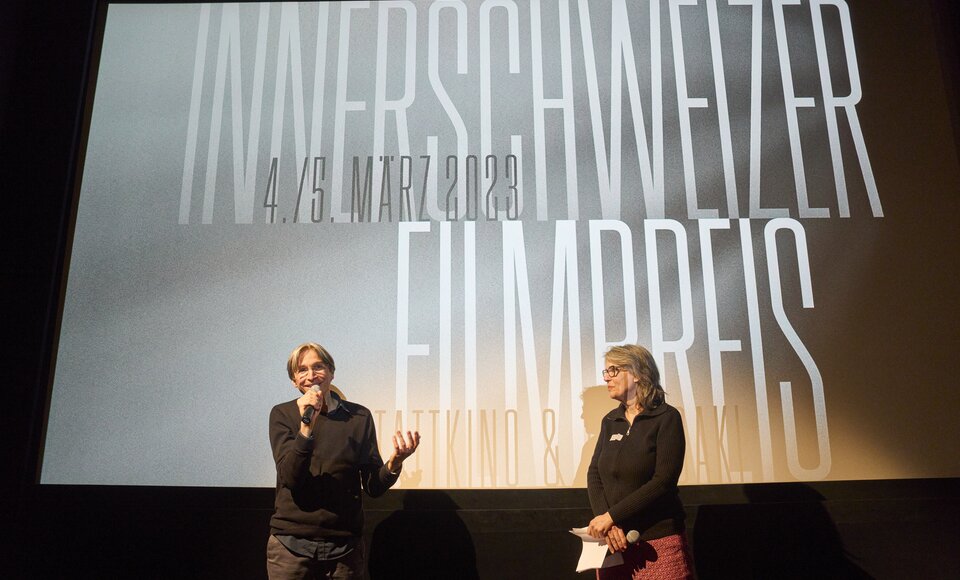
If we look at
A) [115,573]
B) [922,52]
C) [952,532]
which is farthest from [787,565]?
[115,573]

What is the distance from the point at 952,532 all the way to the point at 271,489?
3295mm

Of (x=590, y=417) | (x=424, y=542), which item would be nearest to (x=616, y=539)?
(x=590, y=417)

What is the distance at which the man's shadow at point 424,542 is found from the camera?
3.58 meters

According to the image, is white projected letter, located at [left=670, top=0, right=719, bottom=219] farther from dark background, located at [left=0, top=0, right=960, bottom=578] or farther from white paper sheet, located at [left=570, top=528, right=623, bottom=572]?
white paper sheet, located at [left=570, top=528, right=623, bottom=572]

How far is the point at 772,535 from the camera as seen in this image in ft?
11.8

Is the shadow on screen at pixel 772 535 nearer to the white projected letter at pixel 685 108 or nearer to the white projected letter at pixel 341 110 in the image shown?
the white projected letter at pixel 685 108

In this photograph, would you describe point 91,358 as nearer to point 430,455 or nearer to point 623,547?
point 430,455

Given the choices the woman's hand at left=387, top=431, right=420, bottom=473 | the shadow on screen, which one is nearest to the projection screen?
the shadow on screen

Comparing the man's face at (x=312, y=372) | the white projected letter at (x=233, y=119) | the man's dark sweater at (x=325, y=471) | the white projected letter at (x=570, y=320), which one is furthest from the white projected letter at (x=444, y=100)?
the man's dark sweater at (x=325, y=471)

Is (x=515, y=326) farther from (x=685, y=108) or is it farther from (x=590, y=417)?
(x=685, y=108)

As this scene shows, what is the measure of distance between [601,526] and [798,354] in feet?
5.36

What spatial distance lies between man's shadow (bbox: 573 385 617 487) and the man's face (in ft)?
4.36

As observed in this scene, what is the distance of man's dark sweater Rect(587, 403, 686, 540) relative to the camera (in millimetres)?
2701

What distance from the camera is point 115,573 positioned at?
3604mm
